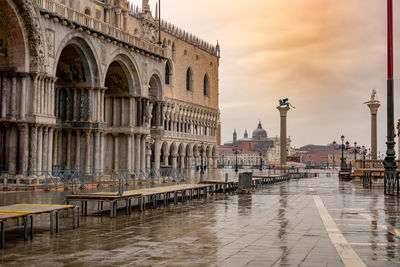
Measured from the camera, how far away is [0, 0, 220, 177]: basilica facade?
24.3m

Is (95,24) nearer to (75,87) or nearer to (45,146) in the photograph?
(75,87)

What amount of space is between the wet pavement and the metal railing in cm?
1606

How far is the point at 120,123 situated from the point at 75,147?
4.65 meters

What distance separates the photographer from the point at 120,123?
34.3m

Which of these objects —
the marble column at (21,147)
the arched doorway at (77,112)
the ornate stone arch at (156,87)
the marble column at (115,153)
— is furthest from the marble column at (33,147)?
the ornate stone arch at (156,87)

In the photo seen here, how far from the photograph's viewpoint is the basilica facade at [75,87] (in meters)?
24.3

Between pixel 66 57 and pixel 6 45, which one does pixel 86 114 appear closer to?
pixel 66 57

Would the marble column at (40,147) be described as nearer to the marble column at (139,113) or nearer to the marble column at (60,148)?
the marble column at (60,148)

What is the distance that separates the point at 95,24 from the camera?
98.3 ft

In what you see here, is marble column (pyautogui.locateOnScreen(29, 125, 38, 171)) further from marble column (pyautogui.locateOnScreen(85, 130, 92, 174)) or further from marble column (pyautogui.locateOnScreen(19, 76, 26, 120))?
marble column (pyautogui.locateOnScreen(85, 130, 92, 174))

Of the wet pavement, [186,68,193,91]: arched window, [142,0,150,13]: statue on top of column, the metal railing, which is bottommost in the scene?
the wet pavement

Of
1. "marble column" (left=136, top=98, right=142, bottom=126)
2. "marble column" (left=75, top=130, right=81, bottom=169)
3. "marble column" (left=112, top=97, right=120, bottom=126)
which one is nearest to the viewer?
"marble column" (left=75, top=130, right=81, bottom=169)

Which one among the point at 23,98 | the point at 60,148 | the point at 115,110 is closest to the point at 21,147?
the point at 23,98

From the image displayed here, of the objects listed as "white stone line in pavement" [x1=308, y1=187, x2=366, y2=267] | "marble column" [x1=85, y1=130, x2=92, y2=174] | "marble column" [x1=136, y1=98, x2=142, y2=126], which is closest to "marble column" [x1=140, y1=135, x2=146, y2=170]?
"marble column" [x1=136, y1=98, x2=142, y2=126]
